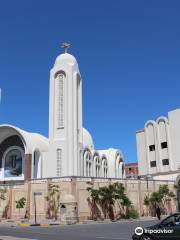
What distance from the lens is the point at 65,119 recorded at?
172ft

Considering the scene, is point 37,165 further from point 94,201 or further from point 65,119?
point 94,201

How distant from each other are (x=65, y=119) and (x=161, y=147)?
17089 mm

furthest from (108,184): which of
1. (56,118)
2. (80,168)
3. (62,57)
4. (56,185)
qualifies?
(62,57)

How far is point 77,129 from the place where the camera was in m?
53.2

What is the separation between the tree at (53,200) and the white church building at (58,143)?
817 centimetres

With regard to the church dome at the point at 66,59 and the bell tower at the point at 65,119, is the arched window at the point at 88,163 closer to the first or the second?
the bell tower at the point at 65,119

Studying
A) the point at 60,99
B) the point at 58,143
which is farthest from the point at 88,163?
the point at 60,99

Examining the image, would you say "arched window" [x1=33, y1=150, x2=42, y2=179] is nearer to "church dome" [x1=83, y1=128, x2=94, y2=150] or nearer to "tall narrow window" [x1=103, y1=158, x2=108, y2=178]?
"tall narrow window" [x1=103, y1=158, x2=108, y2=178]

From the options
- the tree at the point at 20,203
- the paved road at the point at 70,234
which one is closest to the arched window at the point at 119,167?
the tree at the point at 20,203

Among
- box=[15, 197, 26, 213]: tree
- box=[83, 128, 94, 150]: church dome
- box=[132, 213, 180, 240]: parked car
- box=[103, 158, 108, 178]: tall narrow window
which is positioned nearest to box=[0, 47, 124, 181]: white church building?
box=[103, 158, 108, 178]: tall narrow window

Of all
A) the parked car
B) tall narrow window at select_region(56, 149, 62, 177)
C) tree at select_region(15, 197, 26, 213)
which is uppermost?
tall narrow window at select_region(56, 149, 62, 177)

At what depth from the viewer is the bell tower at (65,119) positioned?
5081 centimetres

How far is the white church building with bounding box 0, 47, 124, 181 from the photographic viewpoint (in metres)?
51.2

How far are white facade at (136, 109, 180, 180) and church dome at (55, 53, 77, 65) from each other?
55.7 ft
